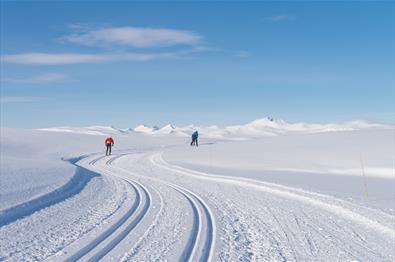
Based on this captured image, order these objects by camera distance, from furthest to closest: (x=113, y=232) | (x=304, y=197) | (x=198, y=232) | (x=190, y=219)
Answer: (x=304, y=197) → (x=190, y=219) → (x=198, y=232) → (x=113, y=232)

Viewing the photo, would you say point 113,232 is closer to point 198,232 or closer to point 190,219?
point 198,232

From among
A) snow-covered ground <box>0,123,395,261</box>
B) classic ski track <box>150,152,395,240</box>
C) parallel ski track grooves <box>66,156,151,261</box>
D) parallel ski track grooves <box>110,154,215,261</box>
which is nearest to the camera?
parallel ski track grooves <box>66,156,151,261</box>

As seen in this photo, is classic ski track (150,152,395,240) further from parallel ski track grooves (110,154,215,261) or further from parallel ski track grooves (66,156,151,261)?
parallel ski track grooves (66,156,151,261)

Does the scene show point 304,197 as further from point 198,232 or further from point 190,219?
point 198,232

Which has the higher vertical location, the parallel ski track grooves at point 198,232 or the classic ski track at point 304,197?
the classic ski track at point 304,197

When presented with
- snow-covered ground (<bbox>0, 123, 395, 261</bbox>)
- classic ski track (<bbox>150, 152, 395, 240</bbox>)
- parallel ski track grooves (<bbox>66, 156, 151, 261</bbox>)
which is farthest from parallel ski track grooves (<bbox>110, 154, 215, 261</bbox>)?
classic ski track (<bbox>150, 152, 395, 240</bbox>)

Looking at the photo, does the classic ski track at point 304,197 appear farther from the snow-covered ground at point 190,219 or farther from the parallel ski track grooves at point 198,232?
the parallel ski track grooves at point 198,232

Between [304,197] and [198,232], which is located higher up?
[304,197]

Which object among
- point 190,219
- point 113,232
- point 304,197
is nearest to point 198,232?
point 190,219

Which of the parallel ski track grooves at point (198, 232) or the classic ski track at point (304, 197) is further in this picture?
the classic ski track at point (304, 197)

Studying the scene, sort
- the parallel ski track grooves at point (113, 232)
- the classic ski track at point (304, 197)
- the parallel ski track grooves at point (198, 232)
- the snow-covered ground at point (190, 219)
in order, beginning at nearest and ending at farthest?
the parallel ski track grooves at point (113, 232), the parallel ski track grooves at point (198, 232), the snow-covered ground at point (190, 219), the classic ski track at point (304, 197)

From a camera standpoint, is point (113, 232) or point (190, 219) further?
point (190, 219)

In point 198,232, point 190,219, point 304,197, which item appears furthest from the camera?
point 304,197

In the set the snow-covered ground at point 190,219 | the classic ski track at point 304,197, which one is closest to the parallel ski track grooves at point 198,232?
the snow-covered ground at point 190,219
